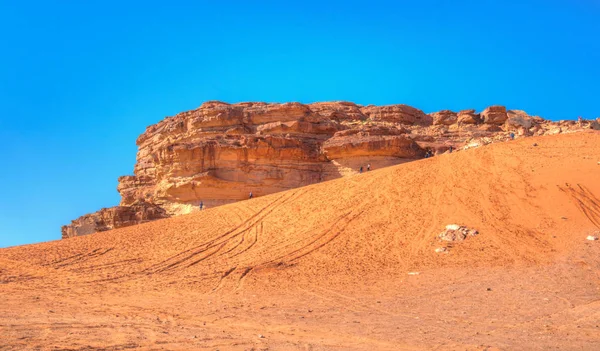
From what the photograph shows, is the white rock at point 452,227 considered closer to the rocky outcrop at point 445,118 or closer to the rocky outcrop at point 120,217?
the rocky outcrop at point 120,217

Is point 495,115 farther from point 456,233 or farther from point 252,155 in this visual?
point 456,233

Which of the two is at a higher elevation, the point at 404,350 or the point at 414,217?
the point at 414,217

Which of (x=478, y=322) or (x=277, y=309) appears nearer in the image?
(x=478, y=322)

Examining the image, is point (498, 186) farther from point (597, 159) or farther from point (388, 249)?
point (388, 249)

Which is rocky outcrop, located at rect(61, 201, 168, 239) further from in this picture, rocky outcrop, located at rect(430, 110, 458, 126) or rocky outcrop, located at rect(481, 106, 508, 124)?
rocky outcrop, located at rect(481, 106, 508, 124)

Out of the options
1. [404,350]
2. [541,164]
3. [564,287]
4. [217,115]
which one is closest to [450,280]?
[564,287]

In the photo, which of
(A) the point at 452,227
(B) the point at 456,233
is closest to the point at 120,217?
(A) the point at 452,227

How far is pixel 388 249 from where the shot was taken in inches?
843

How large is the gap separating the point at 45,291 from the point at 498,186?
62.9 feet

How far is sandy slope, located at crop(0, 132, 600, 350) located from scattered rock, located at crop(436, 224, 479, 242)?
40 cm

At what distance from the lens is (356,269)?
19.7 meters

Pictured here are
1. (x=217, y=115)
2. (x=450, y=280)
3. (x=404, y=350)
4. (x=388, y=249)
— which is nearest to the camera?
(x=404, y=350)

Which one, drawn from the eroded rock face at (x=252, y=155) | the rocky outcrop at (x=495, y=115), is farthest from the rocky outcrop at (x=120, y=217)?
the rocky outcrop at (x=495, y=115)

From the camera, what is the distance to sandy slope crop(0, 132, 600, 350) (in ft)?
37.6
